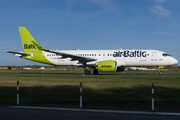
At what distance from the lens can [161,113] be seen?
764cm

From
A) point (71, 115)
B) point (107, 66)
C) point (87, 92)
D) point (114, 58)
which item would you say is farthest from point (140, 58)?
point (71, 115)

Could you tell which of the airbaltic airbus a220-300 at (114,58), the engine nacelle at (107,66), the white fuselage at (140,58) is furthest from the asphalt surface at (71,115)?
the white fuselage at (140,58)

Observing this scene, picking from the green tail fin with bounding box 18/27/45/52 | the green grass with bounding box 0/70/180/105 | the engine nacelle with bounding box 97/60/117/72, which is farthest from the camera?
the green tail fin with bounding box 18/27/45/52

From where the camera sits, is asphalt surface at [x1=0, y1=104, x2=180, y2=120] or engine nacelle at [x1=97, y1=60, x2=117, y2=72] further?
engine nacelle at [x1=97, y1=60, x2=117, y2=72]

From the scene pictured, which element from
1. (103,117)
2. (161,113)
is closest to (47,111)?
(103,117)

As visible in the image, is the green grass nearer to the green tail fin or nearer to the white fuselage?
the white fuselage

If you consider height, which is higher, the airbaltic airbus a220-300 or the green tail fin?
the green tail fin

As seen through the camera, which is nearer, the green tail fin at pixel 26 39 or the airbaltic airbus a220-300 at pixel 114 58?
the airbaltic airbus a220-300 at pixel 114 58

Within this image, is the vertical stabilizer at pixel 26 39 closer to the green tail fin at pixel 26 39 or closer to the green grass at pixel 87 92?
the green tail fin at pixel 26 39

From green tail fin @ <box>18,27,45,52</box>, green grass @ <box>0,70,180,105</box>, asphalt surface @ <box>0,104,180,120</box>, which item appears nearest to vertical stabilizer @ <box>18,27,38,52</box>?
green tail fin @ <box>18,27,45,52</box>

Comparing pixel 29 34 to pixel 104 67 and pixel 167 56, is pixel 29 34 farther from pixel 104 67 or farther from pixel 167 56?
pixel 167 56

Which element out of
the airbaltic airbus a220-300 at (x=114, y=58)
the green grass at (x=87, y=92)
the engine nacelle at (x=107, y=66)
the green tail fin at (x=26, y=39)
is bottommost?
the green grass at (x=87, y=92)

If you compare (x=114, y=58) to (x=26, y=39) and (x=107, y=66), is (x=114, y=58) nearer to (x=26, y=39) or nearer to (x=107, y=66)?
(x=107, y=66)

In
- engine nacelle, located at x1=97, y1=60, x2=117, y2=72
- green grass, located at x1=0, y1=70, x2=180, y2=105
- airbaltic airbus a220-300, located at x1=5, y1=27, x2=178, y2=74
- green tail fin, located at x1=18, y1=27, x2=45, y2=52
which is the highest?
green tail fin, located at x1=18, y1=27, x2=45, y2=52
